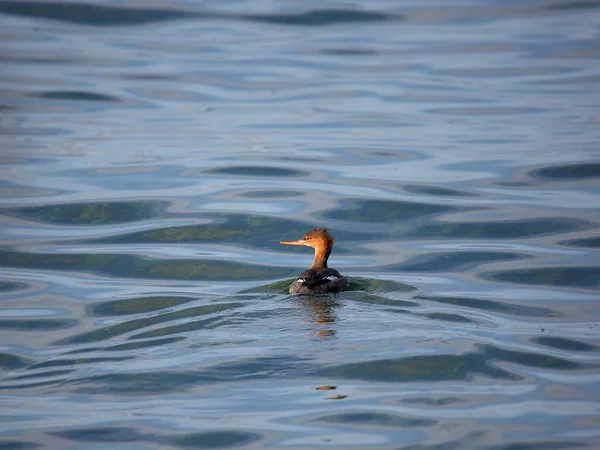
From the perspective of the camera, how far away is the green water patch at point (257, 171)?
16.6m

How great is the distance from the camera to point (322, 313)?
32.7ft

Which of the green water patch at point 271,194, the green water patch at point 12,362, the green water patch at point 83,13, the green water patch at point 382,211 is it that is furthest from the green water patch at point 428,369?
the green water patch at point 83,13

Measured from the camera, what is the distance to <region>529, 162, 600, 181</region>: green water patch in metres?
15.8

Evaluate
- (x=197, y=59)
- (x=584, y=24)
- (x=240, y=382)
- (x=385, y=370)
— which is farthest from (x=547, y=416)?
(x=584, y=24)

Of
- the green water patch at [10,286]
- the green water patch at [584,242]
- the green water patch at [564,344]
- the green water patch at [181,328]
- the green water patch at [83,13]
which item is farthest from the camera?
the green water patch at [83,13]

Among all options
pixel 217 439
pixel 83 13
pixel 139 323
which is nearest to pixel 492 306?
pixel 139 323

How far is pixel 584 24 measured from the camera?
27.2m

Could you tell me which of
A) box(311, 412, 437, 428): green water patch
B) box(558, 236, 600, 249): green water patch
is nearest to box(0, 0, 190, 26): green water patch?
box(558, 236, 600, 249): green water patch

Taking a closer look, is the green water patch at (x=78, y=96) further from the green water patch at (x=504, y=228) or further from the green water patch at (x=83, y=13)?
the green water patch at (x=504, y=228)

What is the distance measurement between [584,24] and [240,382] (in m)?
21.6

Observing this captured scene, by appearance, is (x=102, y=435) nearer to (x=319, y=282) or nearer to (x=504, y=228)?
(x=319, y=282)

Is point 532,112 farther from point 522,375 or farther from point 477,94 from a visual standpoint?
point 522,375

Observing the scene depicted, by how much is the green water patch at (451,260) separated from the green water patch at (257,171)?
415 cm

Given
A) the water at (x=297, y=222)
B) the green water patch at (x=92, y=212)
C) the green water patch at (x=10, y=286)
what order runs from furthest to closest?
the green water patch at (x=92, y=212) < the green water patch at (x=10, y=286) < the water at (x=297, y=222)
